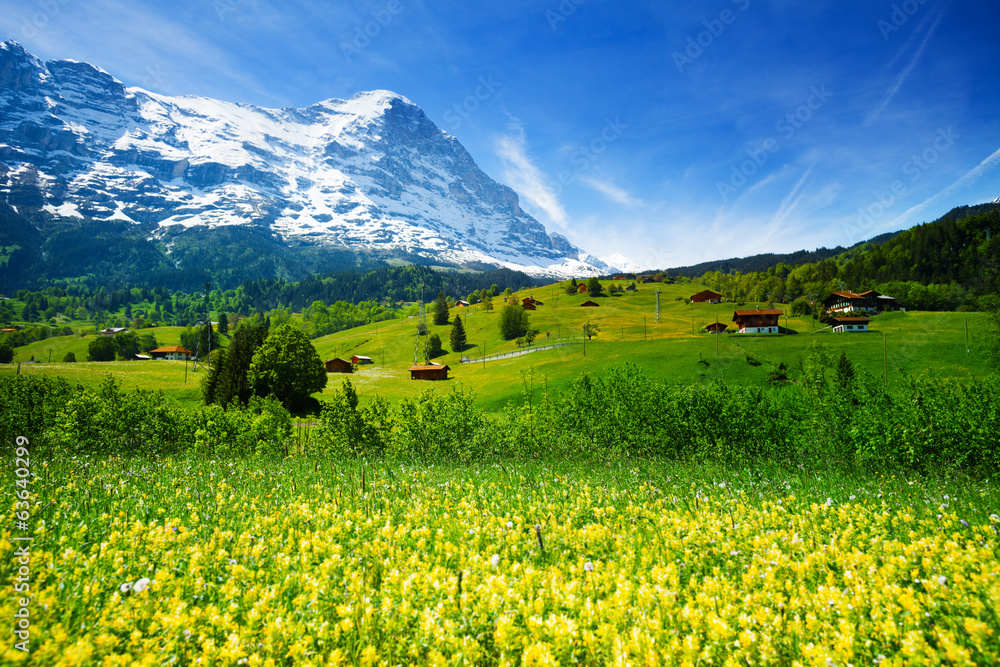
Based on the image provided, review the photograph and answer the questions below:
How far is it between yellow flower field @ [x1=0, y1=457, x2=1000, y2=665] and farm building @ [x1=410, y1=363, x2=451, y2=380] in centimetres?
10211

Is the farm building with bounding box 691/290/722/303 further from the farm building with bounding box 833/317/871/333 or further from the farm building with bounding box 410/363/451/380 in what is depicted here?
the farm building with bounding box 410/363/451/380

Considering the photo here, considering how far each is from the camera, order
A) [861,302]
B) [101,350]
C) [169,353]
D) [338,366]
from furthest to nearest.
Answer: [169,353] < [101,350] < [861,302] < [338,366]

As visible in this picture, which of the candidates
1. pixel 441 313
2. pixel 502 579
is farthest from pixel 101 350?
pixel 502 579

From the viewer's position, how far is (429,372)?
110500 millimetres

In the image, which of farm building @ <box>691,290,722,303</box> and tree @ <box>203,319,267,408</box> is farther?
farm building @ <box>691,290,722,303</box>

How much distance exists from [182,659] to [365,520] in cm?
284

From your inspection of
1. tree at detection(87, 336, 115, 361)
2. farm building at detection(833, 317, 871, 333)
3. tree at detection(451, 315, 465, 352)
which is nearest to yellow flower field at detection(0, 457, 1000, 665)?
farm building at detection(833, 317, 871, 333)

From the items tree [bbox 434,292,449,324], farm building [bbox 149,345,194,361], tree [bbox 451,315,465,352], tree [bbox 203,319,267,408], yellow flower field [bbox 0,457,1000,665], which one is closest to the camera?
yellow flower field [bbox 0,457,1000,665]

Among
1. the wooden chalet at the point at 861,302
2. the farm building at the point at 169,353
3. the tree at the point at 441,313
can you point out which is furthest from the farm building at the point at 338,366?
the wooden chalet at the point at 861,302

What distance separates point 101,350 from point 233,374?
115 metres

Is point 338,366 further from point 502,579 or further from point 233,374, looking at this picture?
point 502,579

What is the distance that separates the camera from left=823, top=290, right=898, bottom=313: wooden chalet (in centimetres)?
12750

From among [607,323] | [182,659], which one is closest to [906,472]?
[182,659]

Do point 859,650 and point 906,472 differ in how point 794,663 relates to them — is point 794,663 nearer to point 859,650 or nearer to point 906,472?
point 859,650
